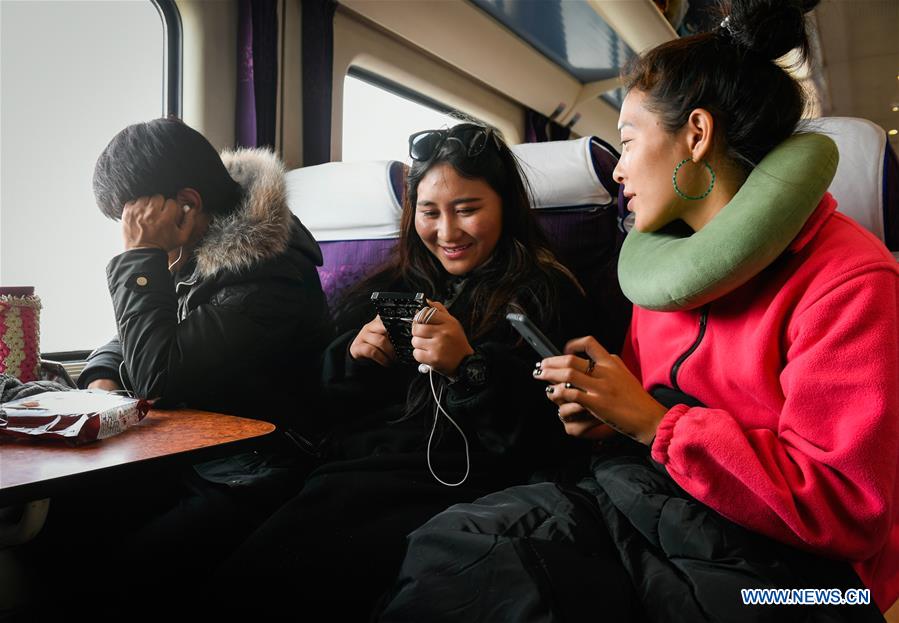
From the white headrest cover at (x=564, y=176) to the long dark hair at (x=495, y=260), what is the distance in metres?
0.09

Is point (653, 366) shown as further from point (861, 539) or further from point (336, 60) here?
point (336, 60)

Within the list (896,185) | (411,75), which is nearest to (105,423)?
(896,185)

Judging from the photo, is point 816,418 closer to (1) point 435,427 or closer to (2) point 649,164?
(2) point 649,164

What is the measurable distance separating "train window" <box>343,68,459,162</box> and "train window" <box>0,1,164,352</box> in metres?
0.95

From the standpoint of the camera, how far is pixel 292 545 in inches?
40.3

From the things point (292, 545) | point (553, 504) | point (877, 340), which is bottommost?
point (292, 545)

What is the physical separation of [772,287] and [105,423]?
1033mm

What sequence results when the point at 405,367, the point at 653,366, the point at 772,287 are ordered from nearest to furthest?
Answer: 1. the point at 772,287
2. the point at 653,366
3. the point at 405,367

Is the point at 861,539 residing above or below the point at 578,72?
below

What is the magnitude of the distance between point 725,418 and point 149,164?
128 centimetres

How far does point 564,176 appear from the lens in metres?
1.58

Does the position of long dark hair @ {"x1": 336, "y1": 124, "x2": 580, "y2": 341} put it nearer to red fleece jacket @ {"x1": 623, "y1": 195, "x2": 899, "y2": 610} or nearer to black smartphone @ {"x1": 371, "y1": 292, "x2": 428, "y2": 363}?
black smartphone @ {"x1": 371, "y1": 292, "x2": 428, "y2": 363}

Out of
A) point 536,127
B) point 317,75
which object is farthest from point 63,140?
point 536,127

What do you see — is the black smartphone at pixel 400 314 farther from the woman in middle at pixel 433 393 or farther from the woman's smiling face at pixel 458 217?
the woman's smiling face at pixel 458 217
